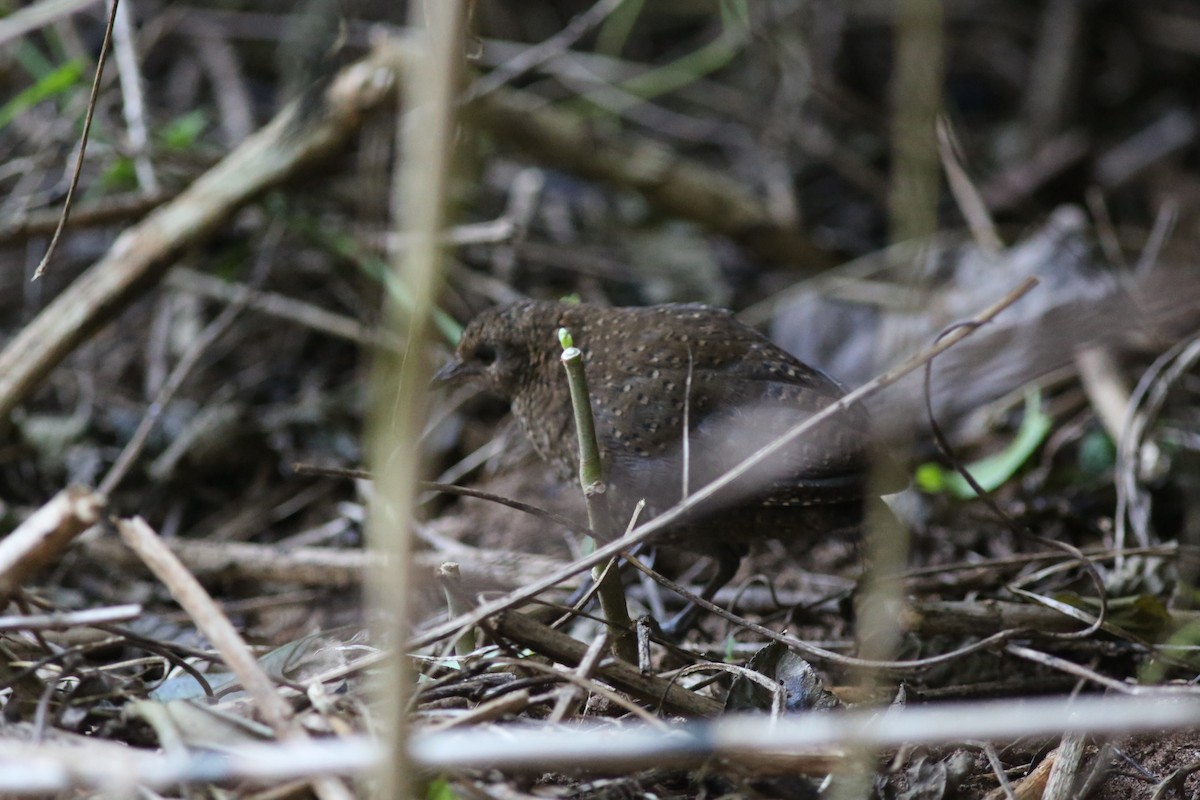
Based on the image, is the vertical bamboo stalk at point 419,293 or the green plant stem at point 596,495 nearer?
the vertical bamboo stalk at point 419,293

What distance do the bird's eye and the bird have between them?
256mm

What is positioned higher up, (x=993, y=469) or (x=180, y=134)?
(x=180, y=134)

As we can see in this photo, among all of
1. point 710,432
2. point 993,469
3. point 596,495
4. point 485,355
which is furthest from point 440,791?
point 993,469

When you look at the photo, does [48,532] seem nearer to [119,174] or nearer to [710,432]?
[710,432]

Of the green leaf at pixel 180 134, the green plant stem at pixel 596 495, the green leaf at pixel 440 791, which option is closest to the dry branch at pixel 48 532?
the green leaf at pixel 440 791

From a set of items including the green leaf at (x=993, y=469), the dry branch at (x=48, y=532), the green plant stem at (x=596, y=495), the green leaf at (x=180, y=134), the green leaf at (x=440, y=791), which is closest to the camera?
the dry branch at (x=48, y=532)

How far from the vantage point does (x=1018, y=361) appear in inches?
164

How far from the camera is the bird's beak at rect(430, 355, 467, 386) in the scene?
3381 mm

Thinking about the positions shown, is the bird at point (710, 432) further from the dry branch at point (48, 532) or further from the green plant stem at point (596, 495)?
the dry branch at point (48, 532)

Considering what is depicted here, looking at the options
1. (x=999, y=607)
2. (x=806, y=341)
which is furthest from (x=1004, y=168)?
(x=999, y=607)

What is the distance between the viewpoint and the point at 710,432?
2789mm

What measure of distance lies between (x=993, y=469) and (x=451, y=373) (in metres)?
1.76

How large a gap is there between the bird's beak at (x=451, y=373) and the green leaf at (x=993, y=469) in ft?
4.89

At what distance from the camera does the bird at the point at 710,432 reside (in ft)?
9.05
